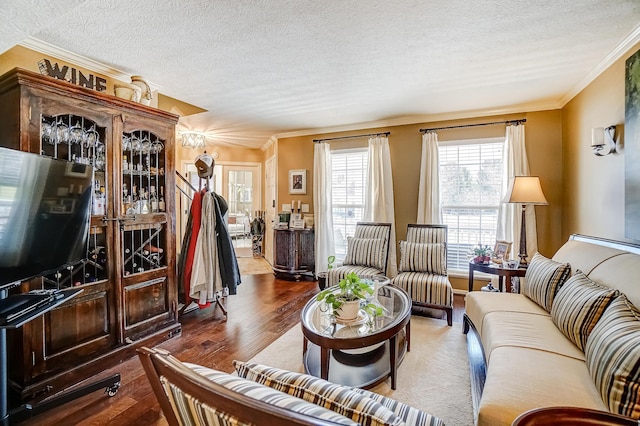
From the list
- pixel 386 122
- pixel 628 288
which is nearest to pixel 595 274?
pixel 628 288

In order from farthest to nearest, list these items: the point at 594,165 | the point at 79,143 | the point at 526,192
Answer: the point at 526,192, the point at 594,165, the point at 79,143

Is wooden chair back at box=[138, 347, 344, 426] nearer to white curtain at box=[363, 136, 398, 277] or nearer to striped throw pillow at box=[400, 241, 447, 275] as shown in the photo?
striped throw pillow at box=[400, 241, 447, 275]

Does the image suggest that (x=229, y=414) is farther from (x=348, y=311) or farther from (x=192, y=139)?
(x=192, y=139)

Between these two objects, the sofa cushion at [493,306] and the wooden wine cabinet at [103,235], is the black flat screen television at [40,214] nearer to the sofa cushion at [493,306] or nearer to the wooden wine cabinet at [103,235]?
the wooden wine cabinet at [103,235]

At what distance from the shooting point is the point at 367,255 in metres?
3.95

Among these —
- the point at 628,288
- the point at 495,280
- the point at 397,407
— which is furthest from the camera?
the point at 495,280

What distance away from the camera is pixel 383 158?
4.58m

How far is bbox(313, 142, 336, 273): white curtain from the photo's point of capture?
498 centimetres

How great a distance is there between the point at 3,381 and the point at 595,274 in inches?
140

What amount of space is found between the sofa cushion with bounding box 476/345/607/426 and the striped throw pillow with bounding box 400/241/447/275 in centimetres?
190

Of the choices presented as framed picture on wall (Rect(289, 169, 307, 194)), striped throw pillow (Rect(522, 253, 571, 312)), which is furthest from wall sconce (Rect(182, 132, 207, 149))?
striped throw pillow (Rect(522, 253, 571, 312))

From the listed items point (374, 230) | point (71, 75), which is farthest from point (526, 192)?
point (71, 75)

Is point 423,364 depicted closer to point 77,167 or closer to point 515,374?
point 515,374

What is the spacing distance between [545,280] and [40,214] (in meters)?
3.40
